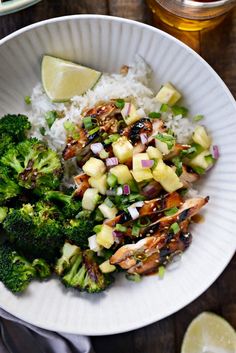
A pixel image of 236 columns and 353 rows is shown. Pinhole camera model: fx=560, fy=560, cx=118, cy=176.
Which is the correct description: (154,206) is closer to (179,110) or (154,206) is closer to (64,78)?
(179,110)

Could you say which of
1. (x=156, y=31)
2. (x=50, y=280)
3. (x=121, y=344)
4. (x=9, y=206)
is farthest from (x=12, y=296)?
(x=156, y=31)

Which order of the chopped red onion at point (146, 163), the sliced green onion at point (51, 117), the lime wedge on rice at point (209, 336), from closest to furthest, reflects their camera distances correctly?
the chopped red onion at point (146, 163) < the sliced green onion at point (51, 117) < the lime wedge on rice at point (209, 336)

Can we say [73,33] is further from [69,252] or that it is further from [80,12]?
[69,252]

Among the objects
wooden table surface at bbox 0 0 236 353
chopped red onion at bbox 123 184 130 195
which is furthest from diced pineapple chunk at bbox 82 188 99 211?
wooden table surface at bbox 0 0 236 353

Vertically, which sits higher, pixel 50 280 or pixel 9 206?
pixel 9 206

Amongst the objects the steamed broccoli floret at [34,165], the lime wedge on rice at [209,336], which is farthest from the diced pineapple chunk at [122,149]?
the lime wedge on rice at [209,336]

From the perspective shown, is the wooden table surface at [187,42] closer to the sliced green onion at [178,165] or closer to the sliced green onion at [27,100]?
the sliced green onion at [27,100]
